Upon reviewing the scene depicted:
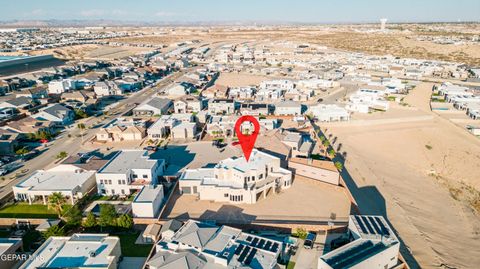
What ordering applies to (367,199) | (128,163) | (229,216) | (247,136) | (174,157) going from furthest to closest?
1. (247,136)
2. (174,157)
3. (128,163)
4. (367,199)
5. (229,216)

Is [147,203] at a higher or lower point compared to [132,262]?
higher

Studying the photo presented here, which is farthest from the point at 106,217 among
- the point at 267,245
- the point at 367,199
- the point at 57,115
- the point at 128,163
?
the point at 57,115

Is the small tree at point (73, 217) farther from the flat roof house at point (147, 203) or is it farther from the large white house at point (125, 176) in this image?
the large white house at point (125, 176)

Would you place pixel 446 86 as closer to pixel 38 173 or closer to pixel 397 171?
pixel 397 171

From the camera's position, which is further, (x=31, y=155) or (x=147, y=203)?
(x=31, y=155)

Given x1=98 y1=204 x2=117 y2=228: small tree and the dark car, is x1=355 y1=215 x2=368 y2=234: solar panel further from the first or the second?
the dark car

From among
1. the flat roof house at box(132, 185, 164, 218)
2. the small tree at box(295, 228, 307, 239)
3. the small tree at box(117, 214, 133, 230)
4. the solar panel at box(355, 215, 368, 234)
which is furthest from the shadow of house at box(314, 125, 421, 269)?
the small tree at box(117, 214, 133, 230)

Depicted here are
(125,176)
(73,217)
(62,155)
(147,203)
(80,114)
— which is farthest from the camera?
(80,114)

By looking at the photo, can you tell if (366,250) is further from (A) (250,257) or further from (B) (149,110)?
(B) (149,110)
